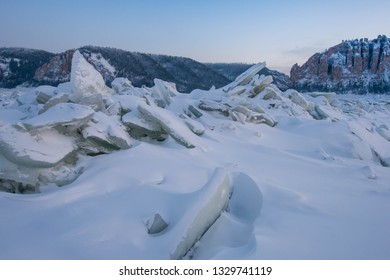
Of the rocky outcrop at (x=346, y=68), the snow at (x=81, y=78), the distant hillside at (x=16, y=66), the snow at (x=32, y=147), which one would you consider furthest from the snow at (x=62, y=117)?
the rocky outcrop at (x=346, y=68)

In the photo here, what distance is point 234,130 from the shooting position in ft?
19.2

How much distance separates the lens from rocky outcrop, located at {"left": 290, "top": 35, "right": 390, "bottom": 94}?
79562mm

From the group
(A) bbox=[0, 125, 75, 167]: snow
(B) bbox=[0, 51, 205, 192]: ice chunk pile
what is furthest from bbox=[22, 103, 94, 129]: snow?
(A) bbox=[0, 125, 75, 167]: snow

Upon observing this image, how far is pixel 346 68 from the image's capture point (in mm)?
85000

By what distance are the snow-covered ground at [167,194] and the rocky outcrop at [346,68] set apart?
78093mm

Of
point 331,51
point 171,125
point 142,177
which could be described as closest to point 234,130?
point 171,125

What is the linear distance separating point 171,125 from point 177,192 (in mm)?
1707

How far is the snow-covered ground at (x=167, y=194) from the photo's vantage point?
7.34ft

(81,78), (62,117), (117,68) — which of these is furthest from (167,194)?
(117,68)

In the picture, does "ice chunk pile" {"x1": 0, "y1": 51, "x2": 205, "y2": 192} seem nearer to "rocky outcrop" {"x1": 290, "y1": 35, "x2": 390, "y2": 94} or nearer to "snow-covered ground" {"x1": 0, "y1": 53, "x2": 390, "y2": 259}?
"snow-covered ground" {"x1": 0, "y1": 53, "x2": 390, "y2": 259}

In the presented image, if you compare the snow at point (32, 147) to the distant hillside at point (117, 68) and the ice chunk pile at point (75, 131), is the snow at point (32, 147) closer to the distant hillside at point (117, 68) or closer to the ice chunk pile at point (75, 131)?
the ice chunk pile at point (75, 131)

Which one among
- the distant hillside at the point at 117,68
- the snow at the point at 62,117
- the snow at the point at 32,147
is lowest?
the distant hillside at the point at 117,68

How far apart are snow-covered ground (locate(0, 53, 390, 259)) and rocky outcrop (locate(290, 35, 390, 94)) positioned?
256ft

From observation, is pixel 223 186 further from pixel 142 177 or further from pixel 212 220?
pixel 142 177
